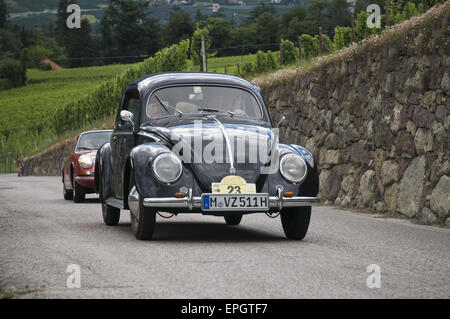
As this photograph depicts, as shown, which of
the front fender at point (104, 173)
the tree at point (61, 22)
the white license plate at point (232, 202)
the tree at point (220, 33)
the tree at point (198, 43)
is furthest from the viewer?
the tree at point (61, 22)

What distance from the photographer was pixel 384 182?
13.7 metres

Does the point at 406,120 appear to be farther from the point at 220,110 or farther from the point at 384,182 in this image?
the point at 220,110

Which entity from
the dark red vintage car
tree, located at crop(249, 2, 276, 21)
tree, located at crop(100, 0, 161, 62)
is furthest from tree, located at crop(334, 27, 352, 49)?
tree, located at crop(100, 0, 161, 62)

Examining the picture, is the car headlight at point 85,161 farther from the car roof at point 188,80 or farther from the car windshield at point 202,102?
the car windshield at point 202,102

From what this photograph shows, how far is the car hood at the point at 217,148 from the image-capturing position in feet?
27.7

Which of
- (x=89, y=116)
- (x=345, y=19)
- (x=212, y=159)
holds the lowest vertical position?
(x=89, y=116)

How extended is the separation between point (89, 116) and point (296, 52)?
27.2 meters

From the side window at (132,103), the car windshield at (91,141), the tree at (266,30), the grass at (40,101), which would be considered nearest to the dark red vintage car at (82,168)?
the car windshield at (91,141)

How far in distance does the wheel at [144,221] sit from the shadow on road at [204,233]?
22 cm

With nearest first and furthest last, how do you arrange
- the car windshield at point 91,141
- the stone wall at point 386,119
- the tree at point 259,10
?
1. the stone wall at point 386,119
2. the car windshield at point 91,141
3. the tree at point 259,10

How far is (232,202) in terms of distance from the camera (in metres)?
8.30

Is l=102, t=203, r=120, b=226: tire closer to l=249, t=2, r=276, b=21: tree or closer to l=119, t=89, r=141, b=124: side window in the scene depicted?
l=119, t=89, r=141, b=124: side window
